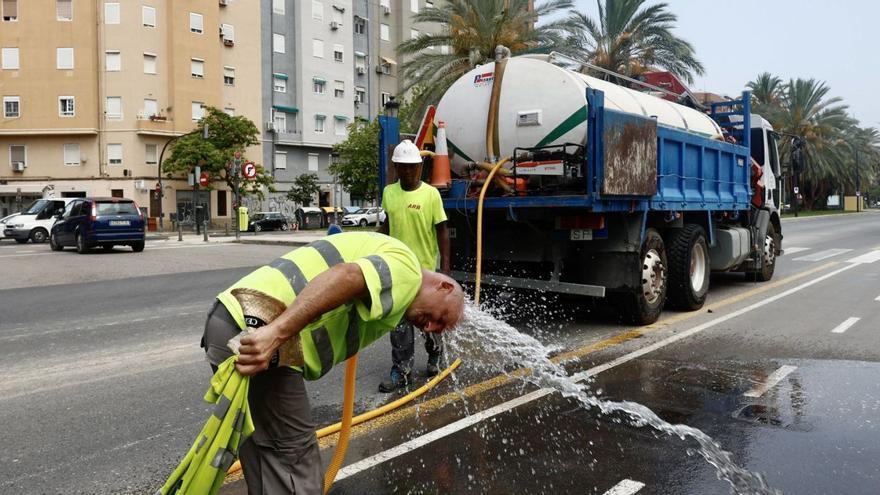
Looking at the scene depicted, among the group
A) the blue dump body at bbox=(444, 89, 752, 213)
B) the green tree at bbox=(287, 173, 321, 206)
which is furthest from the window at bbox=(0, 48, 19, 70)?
the blue dump body at bbox=(444, 89, 752, 213)

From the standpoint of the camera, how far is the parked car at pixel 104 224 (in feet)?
67.6

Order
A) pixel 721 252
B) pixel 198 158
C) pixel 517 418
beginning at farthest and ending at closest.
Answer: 1. pixel 198 158
2. pixel 721 252
3. pixel 517 418

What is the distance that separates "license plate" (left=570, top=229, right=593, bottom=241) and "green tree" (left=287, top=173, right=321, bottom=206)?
45.4m

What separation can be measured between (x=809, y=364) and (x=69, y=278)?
13.5 meters

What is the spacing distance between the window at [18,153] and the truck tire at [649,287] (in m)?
47.2

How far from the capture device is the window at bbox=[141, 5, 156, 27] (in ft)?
148

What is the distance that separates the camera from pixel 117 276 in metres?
14.9

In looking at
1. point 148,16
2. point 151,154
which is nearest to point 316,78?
point 148,16

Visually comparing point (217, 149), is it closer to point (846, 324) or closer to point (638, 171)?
point (638, 171)

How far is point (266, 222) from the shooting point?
140 ft

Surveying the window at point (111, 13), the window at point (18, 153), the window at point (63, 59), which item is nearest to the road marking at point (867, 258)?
the window at point (111, 13)

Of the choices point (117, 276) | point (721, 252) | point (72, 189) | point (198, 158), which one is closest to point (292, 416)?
point (721, 252)

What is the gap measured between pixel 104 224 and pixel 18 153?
30.7 m

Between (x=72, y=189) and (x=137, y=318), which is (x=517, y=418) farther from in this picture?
(x=72, y=189)
